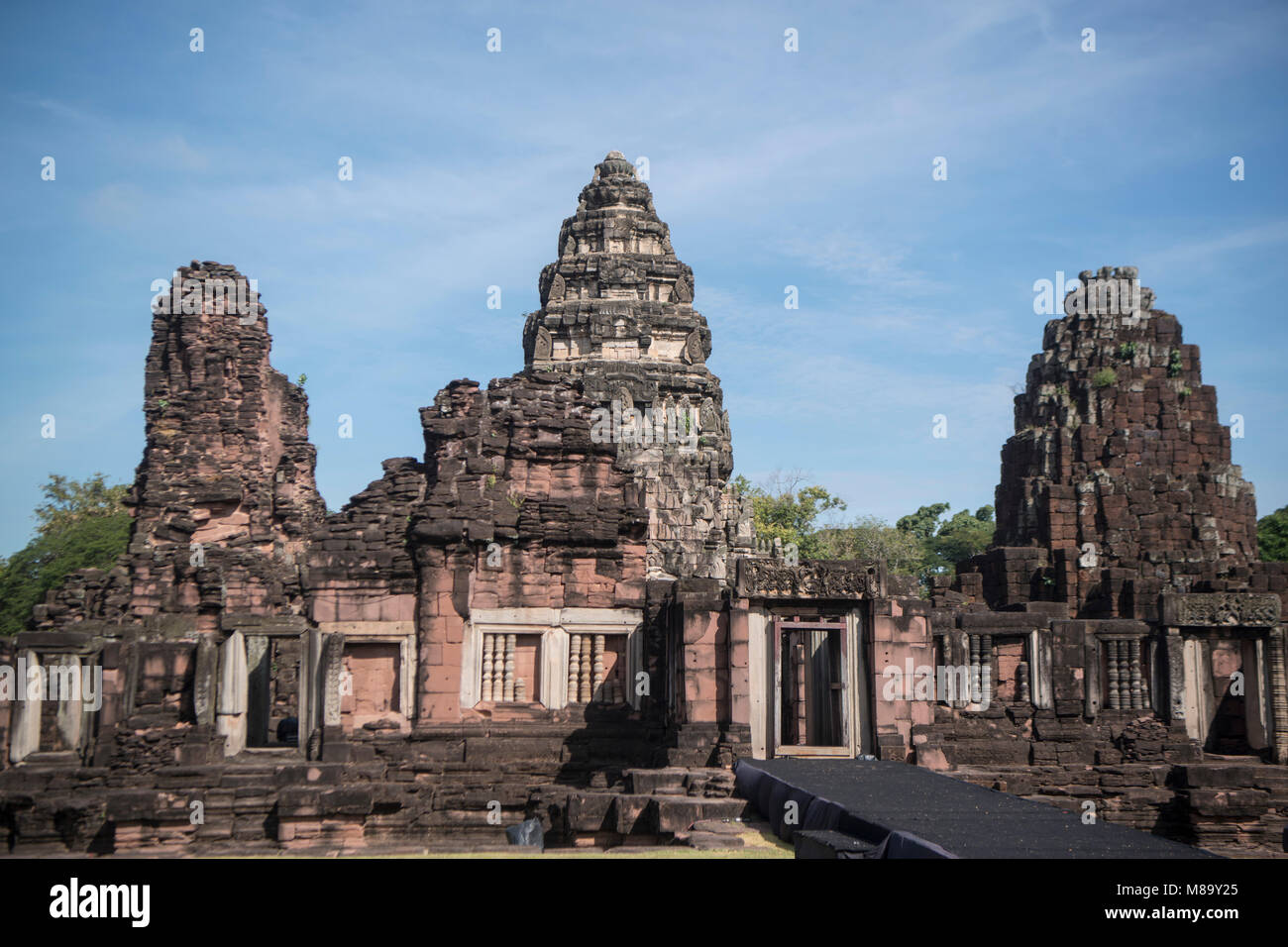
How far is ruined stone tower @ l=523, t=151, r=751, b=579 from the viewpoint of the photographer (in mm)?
41938

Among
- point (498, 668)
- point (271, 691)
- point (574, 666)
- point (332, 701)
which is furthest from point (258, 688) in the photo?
point (574, 666)

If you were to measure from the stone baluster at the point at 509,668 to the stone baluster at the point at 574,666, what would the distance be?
906 millimetres

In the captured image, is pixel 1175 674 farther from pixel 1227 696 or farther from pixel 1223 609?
pixel 1227 696

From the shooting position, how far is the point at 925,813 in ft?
39.6

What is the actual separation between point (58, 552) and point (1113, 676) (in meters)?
39.7

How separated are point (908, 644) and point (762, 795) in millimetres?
4491

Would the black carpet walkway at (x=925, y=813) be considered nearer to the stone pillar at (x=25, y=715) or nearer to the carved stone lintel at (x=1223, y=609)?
the carved stone lintel at (x=1223, y=609)

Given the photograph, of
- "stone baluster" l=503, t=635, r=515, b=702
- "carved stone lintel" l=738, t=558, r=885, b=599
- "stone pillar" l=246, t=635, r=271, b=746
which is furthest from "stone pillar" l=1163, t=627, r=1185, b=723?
"stone pillar" l=246, t=635, r=271, b=746

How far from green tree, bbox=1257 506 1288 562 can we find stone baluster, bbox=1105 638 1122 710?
104ft

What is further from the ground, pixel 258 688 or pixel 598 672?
pixel 598 672

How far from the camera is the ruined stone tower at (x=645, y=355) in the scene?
41938mm
